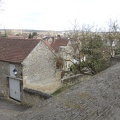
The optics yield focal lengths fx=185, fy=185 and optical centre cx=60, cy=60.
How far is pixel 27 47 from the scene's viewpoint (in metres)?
18.0

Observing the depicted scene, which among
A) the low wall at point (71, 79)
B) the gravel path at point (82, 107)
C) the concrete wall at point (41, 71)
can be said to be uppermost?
the gravel path at point (82, 107)

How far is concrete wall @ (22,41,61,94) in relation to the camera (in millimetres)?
17000

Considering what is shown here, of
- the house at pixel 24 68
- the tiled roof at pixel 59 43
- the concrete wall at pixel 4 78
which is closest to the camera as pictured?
the house at pixel 24 68

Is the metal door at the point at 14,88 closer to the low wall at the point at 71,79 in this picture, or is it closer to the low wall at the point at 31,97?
the low wall at the point at 31,97

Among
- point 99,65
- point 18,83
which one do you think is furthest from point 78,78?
point 18,83

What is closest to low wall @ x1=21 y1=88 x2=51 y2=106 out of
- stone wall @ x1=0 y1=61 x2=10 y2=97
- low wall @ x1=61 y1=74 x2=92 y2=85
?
stone wall @ x1=0 y1=61 x2=10 y2=97

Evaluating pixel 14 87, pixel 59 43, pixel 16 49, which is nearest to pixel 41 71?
pixel 14 87

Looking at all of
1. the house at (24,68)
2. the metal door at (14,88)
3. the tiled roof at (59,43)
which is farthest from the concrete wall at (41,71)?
the tiled roof at (59,43)

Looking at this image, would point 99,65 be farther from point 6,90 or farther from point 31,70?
point 6,90

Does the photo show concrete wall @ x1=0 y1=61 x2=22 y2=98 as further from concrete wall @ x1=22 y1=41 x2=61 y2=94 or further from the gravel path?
the gravel path

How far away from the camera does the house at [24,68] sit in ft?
54.8

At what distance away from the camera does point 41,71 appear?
61.1 feet

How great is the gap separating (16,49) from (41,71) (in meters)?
3.34

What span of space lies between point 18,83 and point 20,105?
197 cm
